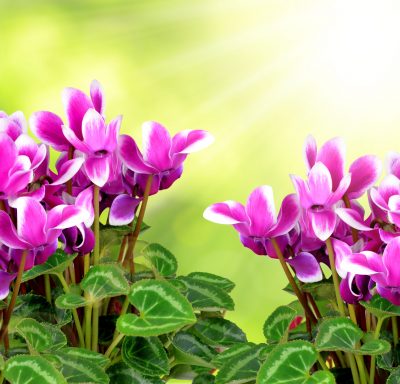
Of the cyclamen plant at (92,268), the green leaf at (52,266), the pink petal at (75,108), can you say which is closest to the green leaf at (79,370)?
the cyclamen plant at (92,268)

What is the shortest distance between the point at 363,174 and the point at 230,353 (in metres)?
0.31

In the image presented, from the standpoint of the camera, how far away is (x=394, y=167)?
112cm

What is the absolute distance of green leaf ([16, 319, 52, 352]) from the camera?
1004mm

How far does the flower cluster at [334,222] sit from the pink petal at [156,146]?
13cm

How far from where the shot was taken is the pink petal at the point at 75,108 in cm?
116

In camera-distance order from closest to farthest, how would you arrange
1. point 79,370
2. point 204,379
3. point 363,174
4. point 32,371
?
point 32,371, point 79,370, point 363,174, point 204,379

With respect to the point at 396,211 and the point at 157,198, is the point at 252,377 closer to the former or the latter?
the point at 396,211

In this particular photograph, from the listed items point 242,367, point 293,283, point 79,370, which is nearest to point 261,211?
point 293,283

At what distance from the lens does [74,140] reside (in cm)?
110

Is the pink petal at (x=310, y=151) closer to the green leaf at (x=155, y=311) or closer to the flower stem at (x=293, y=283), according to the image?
the flower stem at (x=293, y=283)

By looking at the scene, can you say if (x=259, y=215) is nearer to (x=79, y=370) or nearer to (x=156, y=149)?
(x=156, y=149)

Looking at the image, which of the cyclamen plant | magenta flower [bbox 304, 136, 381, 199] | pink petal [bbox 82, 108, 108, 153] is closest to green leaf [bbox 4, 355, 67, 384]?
the cyclamen plant

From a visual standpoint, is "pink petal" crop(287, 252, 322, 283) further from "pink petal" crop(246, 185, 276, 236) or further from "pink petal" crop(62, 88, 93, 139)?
"pink petal" crop(62, 88, 93, 139)

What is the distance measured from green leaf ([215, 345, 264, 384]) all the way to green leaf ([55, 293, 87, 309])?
20 centimetres
